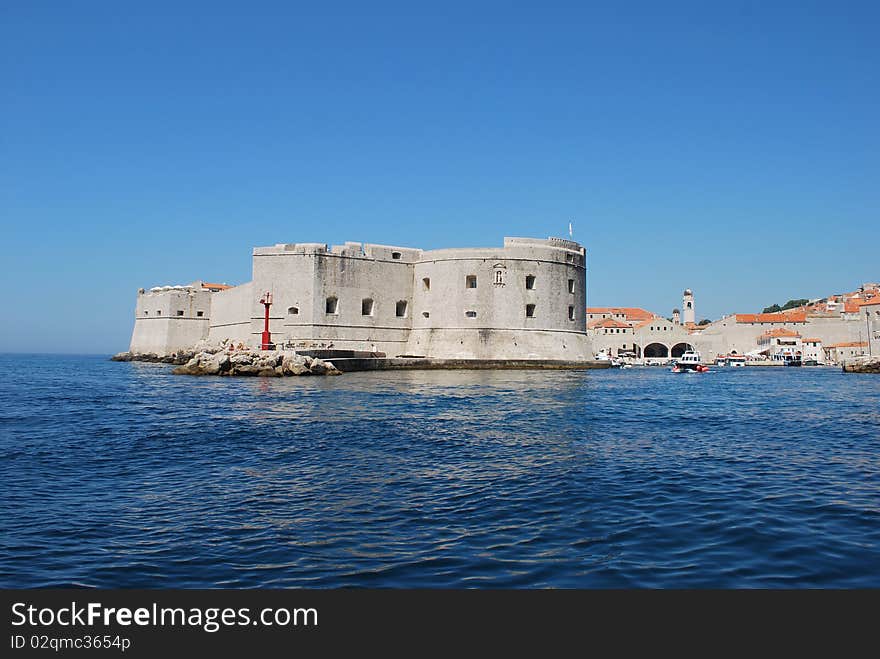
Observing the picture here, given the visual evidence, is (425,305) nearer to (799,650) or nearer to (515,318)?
(515,318)

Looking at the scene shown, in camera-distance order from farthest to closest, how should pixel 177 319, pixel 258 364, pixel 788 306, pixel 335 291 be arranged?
1. pixel 788 306
2. pixel 177 319
3. pixel 335 291
4. pixel 258 364

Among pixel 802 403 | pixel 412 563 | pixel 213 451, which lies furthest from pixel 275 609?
pixel 802 403

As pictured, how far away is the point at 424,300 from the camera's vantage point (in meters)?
32.7

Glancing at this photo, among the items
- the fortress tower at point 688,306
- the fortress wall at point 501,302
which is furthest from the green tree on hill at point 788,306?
the fortress wall at point 501,302

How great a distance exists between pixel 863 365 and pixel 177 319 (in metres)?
37.9

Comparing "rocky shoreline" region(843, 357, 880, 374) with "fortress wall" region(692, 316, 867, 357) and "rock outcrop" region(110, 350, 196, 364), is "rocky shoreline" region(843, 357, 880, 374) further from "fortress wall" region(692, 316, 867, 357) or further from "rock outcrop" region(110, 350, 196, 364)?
"rock outcrop" region(110, 350, 196, 364)

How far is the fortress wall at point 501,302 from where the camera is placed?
30.7 meters

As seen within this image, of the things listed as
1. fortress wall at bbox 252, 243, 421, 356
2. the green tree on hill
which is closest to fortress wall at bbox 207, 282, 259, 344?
fortress wall at bbox 252, 243, 421, 356

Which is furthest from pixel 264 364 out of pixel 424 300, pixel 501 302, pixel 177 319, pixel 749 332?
pixel 749 332

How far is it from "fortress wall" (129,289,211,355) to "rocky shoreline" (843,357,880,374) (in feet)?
118

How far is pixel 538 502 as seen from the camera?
539 cm

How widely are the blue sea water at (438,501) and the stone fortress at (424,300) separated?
60.6ft

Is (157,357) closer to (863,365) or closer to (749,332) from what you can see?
(863,365)

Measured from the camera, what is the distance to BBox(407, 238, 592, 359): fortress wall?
3069 centimetres
